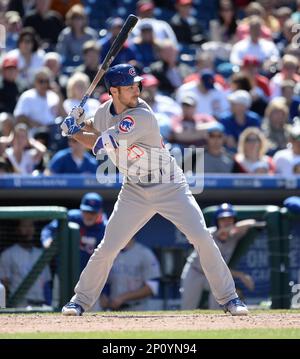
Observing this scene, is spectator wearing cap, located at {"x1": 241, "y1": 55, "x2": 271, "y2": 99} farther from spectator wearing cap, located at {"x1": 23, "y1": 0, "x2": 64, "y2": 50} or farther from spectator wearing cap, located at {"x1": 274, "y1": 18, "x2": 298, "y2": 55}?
spectator wearing cap, located at {"x1": 23, "y1": 0, "x2": 64, "y2": 50}

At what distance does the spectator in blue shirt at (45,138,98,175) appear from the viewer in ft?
36.8

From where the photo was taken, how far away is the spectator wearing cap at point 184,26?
15.2 meters

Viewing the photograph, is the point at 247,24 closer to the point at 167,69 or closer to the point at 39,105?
the point at 167,69

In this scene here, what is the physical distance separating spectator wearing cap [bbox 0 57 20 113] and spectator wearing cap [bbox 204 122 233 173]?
2510mm

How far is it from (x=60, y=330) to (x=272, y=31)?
31.4ft

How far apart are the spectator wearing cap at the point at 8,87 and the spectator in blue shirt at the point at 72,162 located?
64.0 inches

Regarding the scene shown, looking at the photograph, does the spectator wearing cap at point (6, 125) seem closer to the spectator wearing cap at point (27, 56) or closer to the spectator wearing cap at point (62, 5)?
the spectator wearing cap at point (27, 56)

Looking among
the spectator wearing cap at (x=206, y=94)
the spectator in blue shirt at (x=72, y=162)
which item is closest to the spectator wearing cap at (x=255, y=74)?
the spectator wearing cap at (x=206, y=94)

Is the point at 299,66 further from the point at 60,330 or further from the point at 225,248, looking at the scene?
the point at 60,330

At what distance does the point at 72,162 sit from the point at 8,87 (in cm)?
193

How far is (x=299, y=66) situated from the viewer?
14180 mm

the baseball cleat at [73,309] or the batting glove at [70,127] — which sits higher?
the batting glove at [70,127]

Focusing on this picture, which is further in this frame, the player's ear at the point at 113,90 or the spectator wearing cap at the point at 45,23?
the spectator wearing cap at the point at 45,23

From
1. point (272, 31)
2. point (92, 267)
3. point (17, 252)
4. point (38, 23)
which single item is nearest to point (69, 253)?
point (17, 252)
